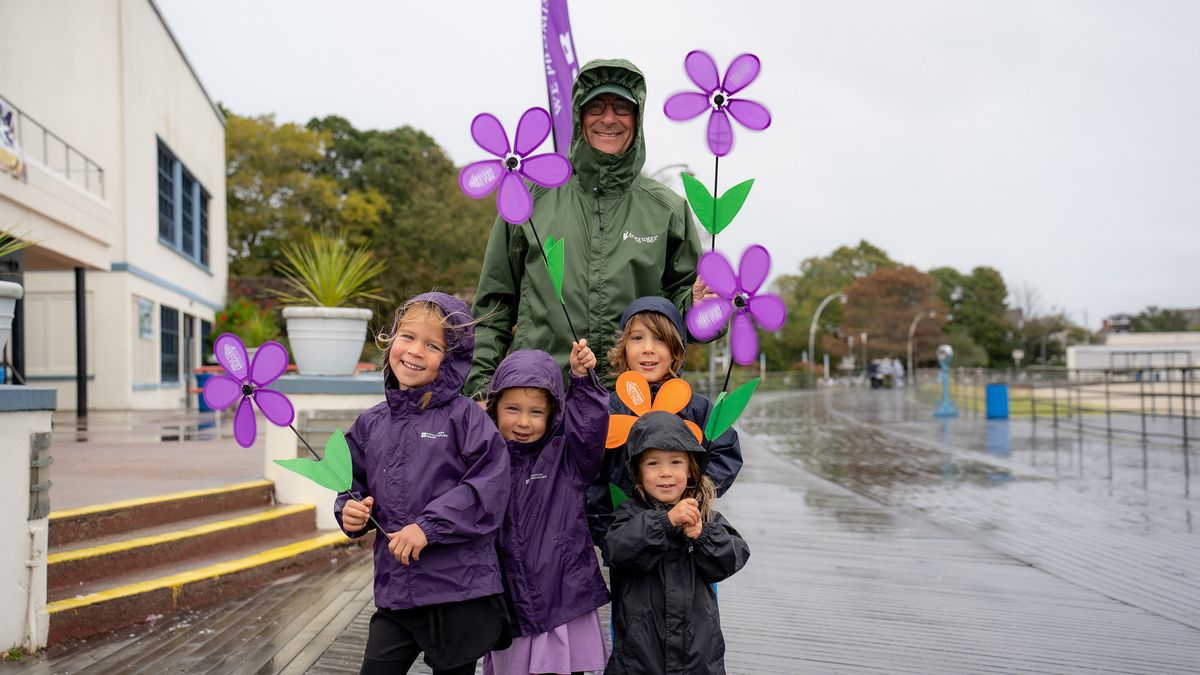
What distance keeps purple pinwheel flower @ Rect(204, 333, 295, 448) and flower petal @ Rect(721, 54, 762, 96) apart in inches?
57.9

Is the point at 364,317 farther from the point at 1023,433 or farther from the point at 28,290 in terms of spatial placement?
the point at 1023,433

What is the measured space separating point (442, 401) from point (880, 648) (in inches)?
94.5

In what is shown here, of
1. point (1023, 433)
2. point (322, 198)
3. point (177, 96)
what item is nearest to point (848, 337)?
point (322, 198)

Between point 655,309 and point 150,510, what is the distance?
12.3ft

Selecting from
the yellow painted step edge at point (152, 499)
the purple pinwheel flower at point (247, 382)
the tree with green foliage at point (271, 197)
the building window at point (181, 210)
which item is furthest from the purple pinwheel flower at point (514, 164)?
the tree with green foliage at point (271, 197)

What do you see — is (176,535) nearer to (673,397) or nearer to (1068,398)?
(673,397)

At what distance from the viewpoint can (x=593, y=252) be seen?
106 inches

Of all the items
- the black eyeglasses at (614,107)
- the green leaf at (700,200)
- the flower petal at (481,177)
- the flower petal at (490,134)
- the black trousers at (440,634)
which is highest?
the black eyeglasses at (614,107)

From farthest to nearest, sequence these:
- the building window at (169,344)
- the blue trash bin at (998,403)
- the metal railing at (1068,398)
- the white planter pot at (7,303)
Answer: the blue trash bin at (998,403) → the metal railing at (1068,398) → the building window at (169,344) → the white planter pot at (7,303)

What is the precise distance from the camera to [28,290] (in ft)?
48.8

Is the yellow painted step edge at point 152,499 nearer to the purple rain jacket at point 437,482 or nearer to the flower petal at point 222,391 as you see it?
the flower petal at point 222,391

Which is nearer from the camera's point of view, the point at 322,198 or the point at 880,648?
the point at 880,648

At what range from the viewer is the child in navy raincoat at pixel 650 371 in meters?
2.48

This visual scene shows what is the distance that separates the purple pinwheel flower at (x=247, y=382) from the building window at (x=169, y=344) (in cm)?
1684
